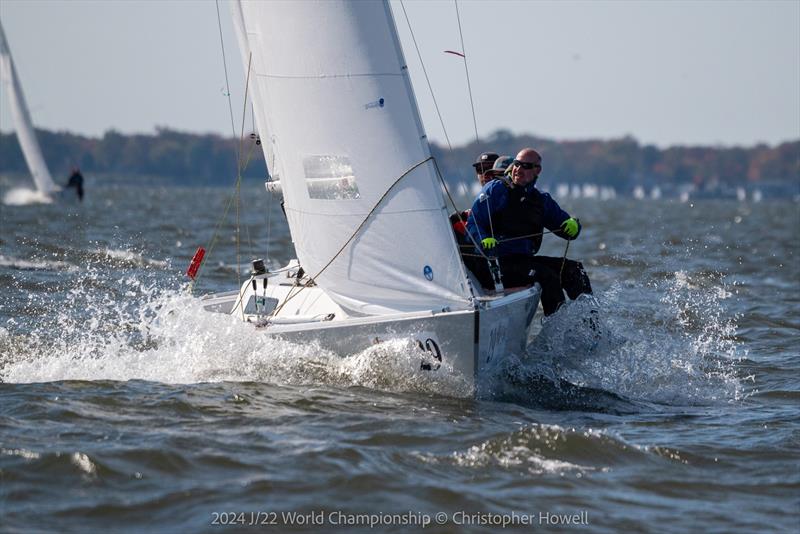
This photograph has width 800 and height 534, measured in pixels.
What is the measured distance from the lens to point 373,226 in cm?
743

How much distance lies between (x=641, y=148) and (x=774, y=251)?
470ft

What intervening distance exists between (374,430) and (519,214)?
2426mm

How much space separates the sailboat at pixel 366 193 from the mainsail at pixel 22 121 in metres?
30.8

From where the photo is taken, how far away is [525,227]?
8.30 metres

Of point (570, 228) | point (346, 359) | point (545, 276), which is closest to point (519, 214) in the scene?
point (570, 228)

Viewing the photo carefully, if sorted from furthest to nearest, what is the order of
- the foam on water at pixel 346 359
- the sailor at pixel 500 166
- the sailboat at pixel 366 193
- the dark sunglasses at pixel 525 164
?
the sailor at pixel 500 166, the dark sunglasses at pixel 525 164, the foam on water at pixel 346 359, the sailboat at pixel 366 193

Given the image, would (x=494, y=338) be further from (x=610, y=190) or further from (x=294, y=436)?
(x=610, y=190)

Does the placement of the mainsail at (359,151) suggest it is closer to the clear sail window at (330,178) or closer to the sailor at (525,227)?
the clear sail window at (330,178)

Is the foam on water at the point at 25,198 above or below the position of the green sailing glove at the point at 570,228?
above

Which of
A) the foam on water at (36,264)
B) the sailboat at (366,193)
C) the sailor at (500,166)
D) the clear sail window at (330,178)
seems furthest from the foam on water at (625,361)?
the foam on water at (36,264)

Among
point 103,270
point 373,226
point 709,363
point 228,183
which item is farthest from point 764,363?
point 228,183

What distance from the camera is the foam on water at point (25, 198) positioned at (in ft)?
124

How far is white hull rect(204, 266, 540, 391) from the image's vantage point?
22.8 feet

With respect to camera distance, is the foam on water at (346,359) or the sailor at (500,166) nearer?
the foam on water at (346,359)
